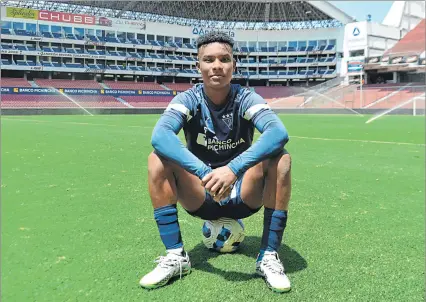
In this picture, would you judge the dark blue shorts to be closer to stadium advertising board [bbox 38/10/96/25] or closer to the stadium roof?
stadium advertising board [bbox 38/10/96/25]

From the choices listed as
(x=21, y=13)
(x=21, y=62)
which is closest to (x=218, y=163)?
(x=21, y=62)

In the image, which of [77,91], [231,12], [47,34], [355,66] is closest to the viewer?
[77,91]

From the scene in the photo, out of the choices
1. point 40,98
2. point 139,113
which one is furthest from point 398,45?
point 40,98

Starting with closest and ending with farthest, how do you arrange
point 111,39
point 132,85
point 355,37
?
1. point 132,85
2. point 111,39
3. point 355,37

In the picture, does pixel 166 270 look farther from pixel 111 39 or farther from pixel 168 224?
pixel 111 39

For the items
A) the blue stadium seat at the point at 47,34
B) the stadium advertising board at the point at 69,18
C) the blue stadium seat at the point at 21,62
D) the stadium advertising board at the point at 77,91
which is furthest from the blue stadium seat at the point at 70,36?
the stadium advertising board at the point at 77,91

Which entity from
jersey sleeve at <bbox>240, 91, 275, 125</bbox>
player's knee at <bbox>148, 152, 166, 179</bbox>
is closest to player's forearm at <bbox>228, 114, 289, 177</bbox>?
jersey sleeve at <bbox>240, 91, 275, 125</bbox>

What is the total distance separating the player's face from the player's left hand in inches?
25.5

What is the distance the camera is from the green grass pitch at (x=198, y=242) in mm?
2338

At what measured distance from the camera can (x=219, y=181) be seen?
231 centimetres

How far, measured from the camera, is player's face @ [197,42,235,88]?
262 centimetres

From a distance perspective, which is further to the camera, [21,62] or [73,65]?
[73,65]

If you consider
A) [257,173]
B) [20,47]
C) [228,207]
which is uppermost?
[20,47]

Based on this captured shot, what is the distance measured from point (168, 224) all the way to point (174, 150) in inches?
20.5
